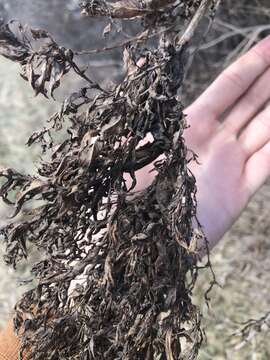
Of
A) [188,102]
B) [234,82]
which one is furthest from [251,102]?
[188,102]

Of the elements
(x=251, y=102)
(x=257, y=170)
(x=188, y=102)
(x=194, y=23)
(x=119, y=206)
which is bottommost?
(x=188, y=102)

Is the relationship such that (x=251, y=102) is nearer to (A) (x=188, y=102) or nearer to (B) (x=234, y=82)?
(B) (x=234, y=82)

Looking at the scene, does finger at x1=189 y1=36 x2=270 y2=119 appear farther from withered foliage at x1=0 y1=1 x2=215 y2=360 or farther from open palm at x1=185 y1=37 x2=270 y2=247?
withered foliage at x1=0 y1=1 x2=215 y2=360

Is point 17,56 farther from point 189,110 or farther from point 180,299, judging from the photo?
point 189,110

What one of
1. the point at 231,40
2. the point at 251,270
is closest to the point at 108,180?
the point at 251,270

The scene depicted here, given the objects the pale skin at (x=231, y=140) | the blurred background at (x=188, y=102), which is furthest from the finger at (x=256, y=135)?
the blurred background at (x=188, y=102)

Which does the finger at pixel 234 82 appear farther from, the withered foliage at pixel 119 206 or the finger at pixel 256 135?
the withered foliage at pixel 119 206
